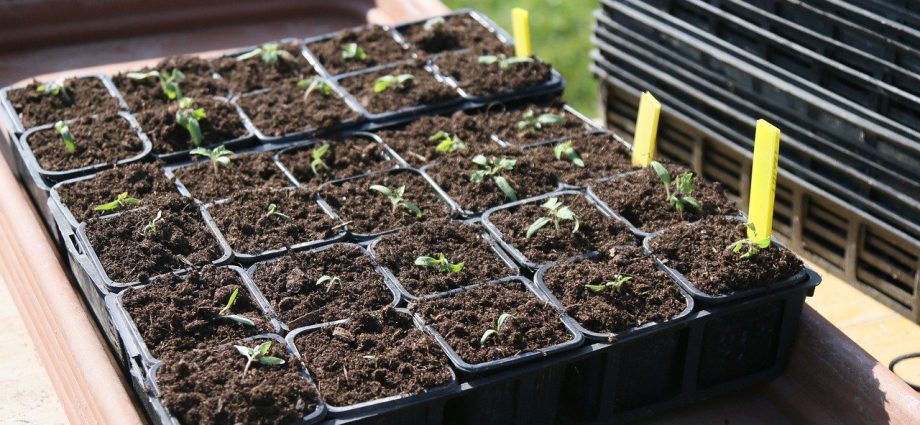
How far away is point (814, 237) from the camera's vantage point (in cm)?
354

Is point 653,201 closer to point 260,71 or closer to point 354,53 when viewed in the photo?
point 354,53

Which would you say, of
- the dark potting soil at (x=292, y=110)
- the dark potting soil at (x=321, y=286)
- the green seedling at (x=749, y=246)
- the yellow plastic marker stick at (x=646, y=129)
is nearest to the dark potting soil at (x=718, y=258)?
the green seedling at (x=749, y=246)

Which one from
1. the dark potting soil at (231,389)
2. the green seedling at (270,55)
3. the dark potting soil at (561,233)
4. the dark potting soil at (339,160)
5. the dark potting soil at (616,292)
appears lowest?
the dark potting soil at (231,389)

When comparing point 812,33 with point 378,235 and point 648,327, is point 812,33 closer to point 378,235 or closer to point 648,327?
point 648,327

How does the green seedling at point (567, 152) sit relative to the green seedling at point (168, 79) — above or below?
below

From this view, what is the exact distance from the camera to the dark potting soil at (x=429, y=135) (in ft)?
12.0

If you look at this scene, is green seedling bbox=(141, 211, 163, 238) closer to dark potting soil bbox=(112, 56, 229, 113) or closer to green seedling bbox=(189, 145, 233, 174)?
green seedling bbox=(189, 145, 233, 174)

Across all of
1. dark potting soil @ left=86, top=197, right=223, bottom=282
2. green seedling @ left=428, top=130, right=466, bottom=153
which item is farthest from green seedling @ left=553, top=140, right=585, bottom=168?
dark potting soil @ left=86, top=197, right=223, bottom=282

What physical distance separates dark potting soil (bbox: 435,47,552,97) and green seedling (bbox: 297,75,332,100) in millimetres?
423

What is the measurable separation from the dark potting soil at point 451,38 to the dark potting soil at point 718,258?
148cm

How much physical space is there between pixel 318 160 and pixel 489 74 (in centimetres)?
82

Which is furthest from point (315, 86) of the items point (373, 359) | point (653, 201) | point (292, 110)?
point (373, 359)

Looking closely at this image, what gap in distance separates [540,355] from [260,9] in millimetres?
2938

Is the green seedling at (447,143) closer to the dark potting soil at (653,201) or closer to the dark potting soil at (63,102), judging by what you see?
the dark potting soil at (653,201)
